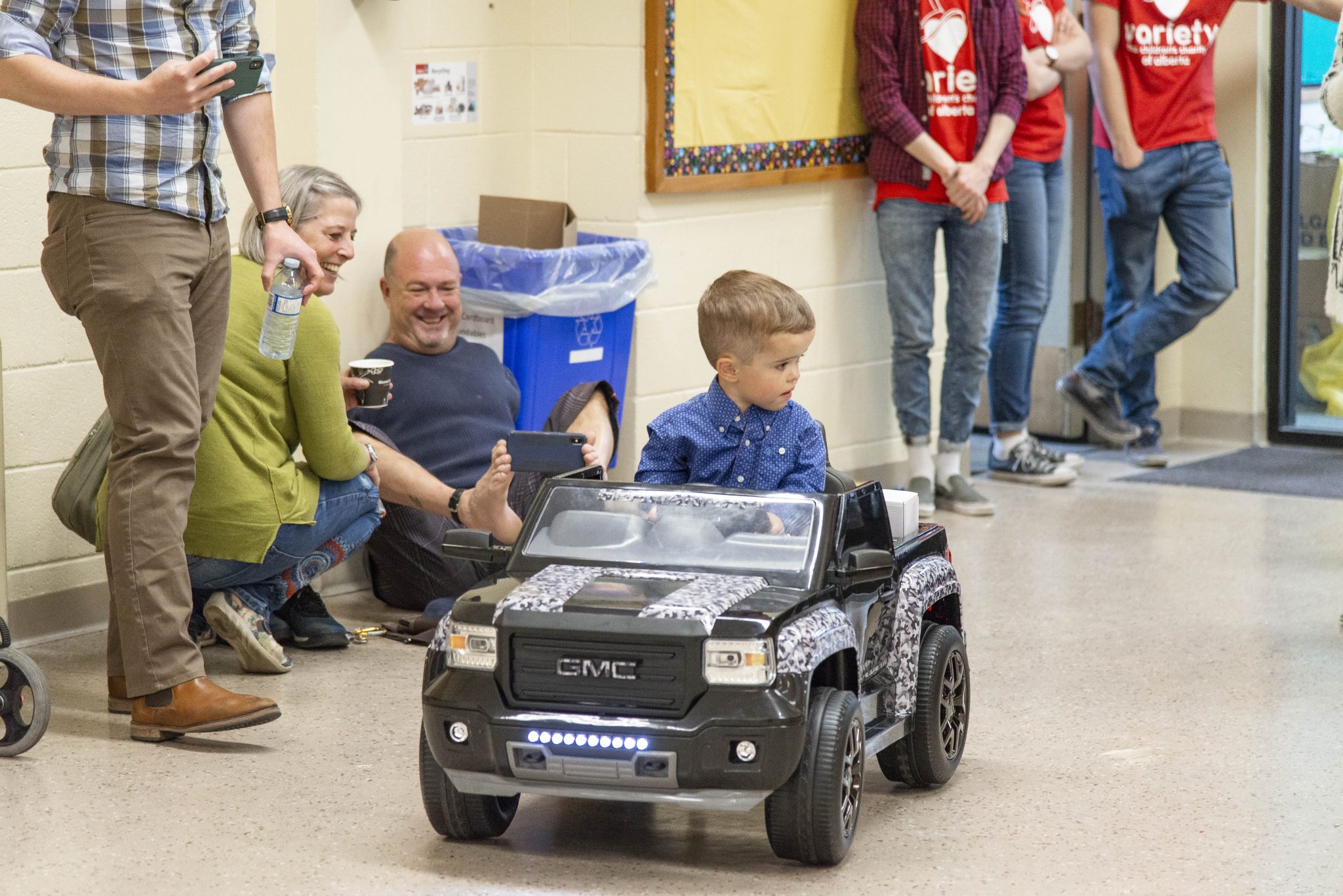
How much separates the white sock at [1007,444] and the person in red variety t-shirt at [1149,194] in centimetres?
49

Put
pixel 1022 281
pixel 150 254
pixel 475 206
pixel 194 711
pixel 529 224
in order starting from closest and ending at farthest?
pixel 150 254 < pixel 194 711 < pixel 529 224 < pixel 475 206 < pixel 1022 281

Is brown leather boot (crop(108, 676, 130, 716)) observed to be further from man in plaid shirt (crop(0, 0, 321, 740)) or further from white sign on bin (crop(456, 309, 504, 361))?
white sign on bin (crop(456, 309, 504, 361))

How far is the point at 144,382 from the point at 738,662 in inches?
51.5

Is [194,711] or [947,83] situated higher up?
[947,83]

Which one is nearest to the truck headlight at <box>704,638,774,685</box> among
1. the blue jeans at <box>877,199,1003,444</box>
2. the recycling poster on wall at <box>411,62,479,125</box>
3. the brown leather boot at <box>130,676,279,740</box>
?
the brown leather boot at <box>130,676,279,740</box>

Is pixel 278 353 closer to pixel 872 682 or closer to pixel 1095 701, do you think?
pixel 872 682

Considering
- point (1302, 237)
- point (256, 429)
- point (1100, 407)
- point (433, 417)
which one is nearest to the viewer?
point (256, 429)

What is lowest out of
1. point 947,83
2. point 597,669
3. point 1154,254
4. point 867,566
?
point 597,669

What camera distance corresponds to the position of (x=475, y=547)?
3139mm

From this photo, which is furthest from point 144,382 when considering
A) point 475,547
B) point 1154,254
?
point 1154,254

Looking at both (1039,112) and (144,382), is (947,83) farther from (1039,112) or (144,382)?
(144,382)

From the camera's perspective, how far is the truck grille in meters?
2.74

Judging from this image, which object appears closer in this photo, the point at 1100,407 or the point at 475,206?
the point at 475,206

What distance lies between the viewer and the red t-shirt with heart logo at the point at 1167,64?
6445 millimetres
